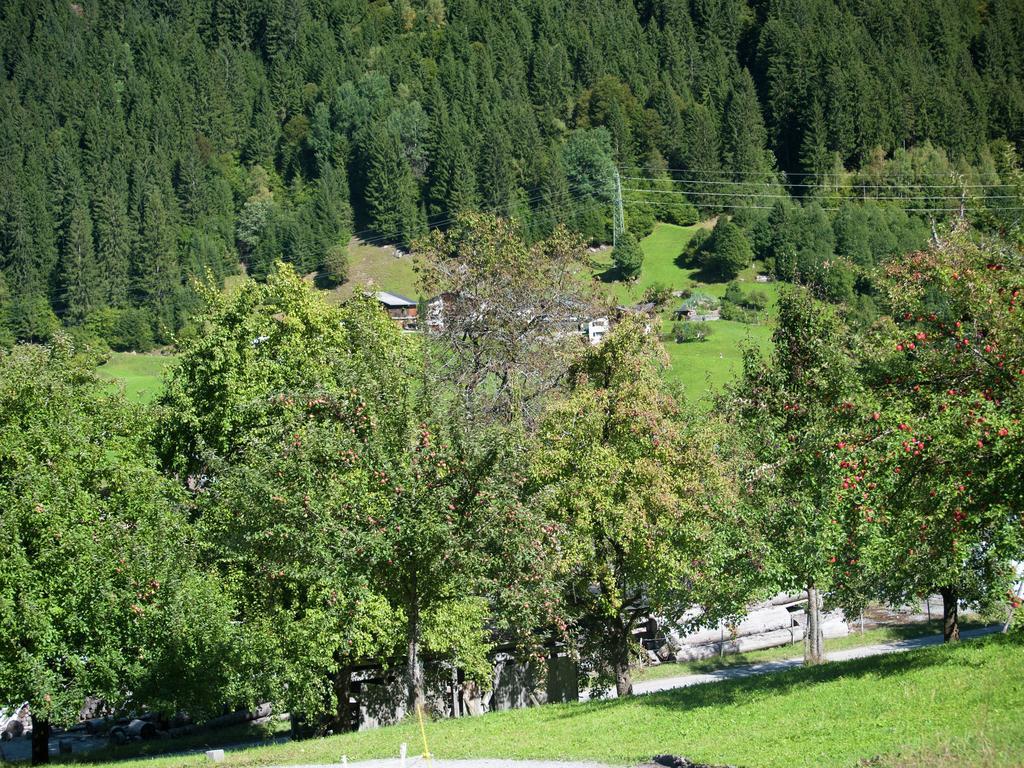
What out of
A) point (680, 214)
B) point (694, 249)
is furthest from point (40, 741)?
point (680, 214)

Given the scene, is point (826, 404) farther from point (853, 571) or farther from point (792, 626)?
point (792, 626)

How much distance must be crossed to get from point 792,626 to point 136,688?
27.0m

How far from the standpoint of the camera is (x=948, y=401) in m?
19.1

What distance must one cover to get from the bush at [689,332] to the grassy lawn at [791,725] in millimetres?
96404

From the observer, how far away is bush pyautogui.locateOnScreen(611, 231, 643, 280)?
538 feet

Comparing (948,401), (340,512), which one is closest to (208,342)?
(340,512)

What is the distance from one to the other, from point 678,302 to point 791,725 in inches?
4828

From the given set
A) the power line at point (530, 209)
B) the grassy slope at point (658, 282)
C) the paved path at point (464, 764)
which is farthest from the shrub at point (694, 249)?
the paved path at point (464, 764)

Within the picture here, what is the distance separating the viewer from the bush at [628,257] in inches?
6457

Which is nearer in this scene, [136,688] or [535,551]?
[535,551]

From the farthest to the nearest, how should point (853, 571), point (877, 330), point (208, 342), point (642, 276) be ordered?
1. point (642, 276)
2. point (208, 342)
3. point (877, 330)
4. point (853, 571)

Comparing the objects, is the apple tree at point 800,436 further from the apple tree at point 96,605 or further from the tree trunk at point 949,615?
the apple tree at point 96,605

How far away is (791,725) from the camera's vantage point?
19.5m

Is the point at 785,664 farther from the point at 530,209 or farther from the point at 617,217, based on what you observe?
the point at 530,209
